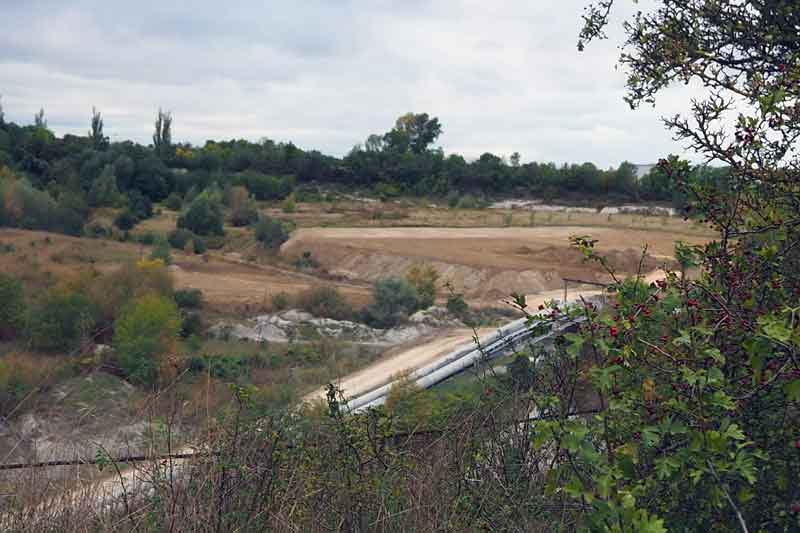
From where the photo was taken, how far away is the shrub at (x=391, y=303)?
38.3m

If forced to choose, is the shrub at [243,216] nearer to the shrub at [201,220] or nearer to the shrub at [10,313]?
the shrub at [201,220]

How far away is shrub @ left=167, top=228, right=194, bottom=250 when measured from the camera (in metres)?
58.7

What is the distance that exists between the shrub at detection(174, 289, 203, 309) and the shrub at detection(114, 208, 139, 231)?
89.6ft

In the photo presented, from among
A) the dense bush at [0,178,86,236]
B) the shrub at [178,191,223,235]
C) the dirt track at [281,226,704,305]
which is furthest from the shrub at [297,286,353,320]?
the dense bush at [0,178,86,236]

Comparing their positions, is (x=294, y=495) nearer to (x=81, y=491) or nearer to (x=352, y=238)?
(x=81, y=491)

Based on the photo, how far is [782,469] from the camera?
12.2 ft

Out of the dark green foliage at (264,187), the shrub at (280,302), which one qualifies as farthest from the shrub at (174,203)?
the shrub at (280,302)

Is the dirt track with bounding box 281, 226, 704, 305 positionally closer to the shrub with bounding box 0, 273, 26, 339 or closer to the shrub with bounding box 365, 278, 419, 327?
the shrub with bounding box 365, 278, 419, 327

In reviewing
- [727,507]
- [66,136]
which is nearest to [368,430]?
[727,507]

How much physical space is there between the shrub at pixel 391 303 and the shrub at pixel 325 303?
106 cm

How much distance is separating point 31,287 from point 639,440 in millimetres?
39751

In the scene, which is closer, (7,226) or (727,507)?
(727,507)

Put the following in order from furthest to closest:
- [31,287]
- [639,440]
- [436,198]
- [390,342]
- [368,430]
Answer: [436,198] < [31,287] < [390,342] < [368,430] < [639,440]

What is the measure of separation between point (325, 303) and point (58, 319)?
1274cm
